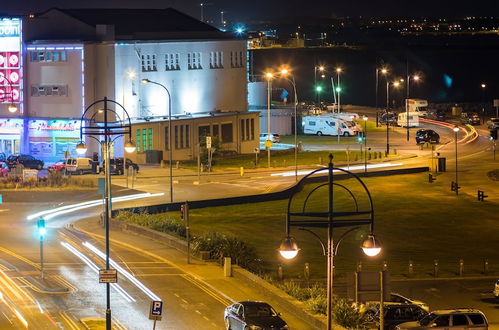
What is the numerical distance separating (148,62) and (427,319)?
58.3m

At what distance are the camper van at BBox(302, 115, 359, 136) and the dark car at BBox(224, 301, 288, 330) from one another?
243ft

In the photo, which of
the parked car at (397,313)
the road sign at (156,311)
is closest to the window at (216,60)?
the parked car at (397,313)

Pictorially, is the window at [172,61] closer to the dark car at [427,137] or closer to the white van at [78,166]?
the white van at [78,166]

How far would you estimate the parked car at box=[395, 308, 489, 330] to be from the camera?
1198 inches

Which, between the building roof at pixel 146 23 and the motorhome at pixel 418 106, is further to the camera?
the motorhome at pixel 418 106

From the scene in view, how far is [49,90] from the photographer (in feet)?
273

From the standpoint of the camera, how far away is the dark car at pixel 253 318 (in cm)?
2881

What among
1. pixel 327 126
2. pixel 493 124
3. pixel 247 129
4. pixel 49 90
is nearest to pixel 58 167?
pixel 49 90

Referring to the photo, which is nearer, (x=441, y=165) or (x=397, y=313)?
(x=397, y=313)

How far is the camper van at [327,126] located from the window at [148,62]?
954 inches

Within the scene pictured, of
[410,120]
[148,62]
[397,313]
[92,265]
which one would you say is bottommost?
[397,313]

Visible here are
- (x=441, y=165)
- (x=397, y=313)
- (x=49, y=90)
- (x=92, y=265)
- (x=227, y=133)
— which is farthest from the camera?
(x=227, y=133)

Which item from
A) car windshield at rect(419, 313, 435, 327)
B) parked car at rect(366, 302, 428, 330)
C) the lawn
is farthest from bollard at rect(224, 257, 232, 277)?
car windshield at rect(419, 313, 435, 327)

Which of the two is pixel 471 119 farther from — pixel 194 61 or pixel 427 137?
pixel 194 61
